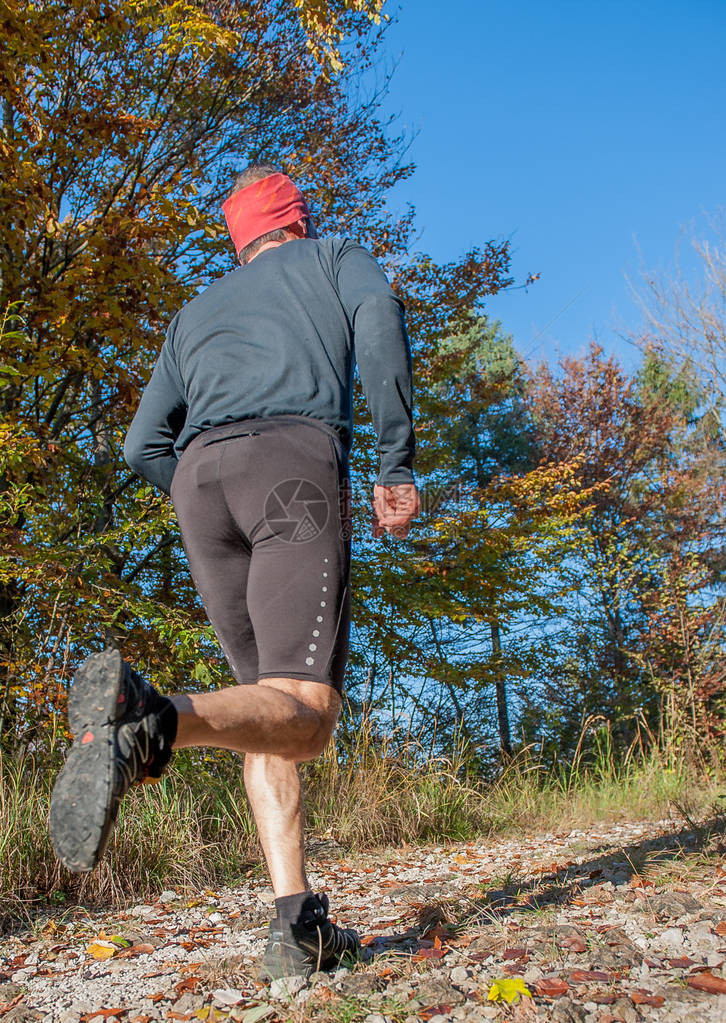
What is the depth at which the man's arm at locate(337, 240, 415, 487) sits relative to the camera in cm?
187

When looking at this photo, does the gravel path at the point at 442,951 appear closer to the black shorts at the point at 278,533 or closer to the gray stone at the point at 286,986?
the gray stone at the point at 286,986

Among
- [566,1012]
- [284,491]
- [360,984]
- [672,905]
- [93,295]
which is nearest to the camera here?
[566,1012]

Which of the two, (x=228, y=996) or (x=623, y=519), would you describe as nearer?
(x=228, y=996)

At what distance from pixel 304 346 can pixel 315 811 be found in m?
2.91

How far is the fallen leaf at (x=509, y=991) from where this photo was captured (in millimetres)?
1503

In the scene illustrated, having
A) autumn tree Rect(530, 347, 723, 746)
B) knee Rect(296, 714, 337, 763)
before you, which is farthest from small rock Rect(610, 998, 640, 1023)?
autumn tree Rect(530, 347, 723, 746)

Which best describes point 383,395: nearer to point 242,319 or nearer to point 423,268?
point 242,319

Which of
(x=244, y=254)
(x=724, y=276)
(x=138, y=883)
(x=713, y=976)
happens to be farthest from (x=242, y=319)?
(x=724, y=276)

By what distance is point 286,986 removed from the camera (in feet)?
5.51

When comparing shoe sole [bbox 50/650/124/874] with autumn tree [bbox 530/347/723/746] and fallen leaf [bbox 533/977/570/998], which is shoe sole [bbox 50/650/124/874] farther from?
autumn tree [bbox 530/347/723/746]

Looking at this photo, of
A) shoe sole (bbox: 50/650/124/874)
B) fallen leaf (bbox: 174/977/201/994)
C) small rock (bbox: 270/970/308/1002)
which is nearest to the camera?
shoe sole (bbox: 50/650/124/874)

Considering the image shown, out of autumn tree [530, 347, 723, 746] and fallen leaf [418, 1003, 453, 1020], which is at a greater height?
autumn tree [530, 347, 723, 746]

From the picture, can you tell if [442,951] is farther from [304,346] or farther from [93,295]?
[93,295]

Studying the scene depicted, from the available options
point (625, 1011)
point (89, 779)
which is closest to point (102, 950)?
point (89, 779)
